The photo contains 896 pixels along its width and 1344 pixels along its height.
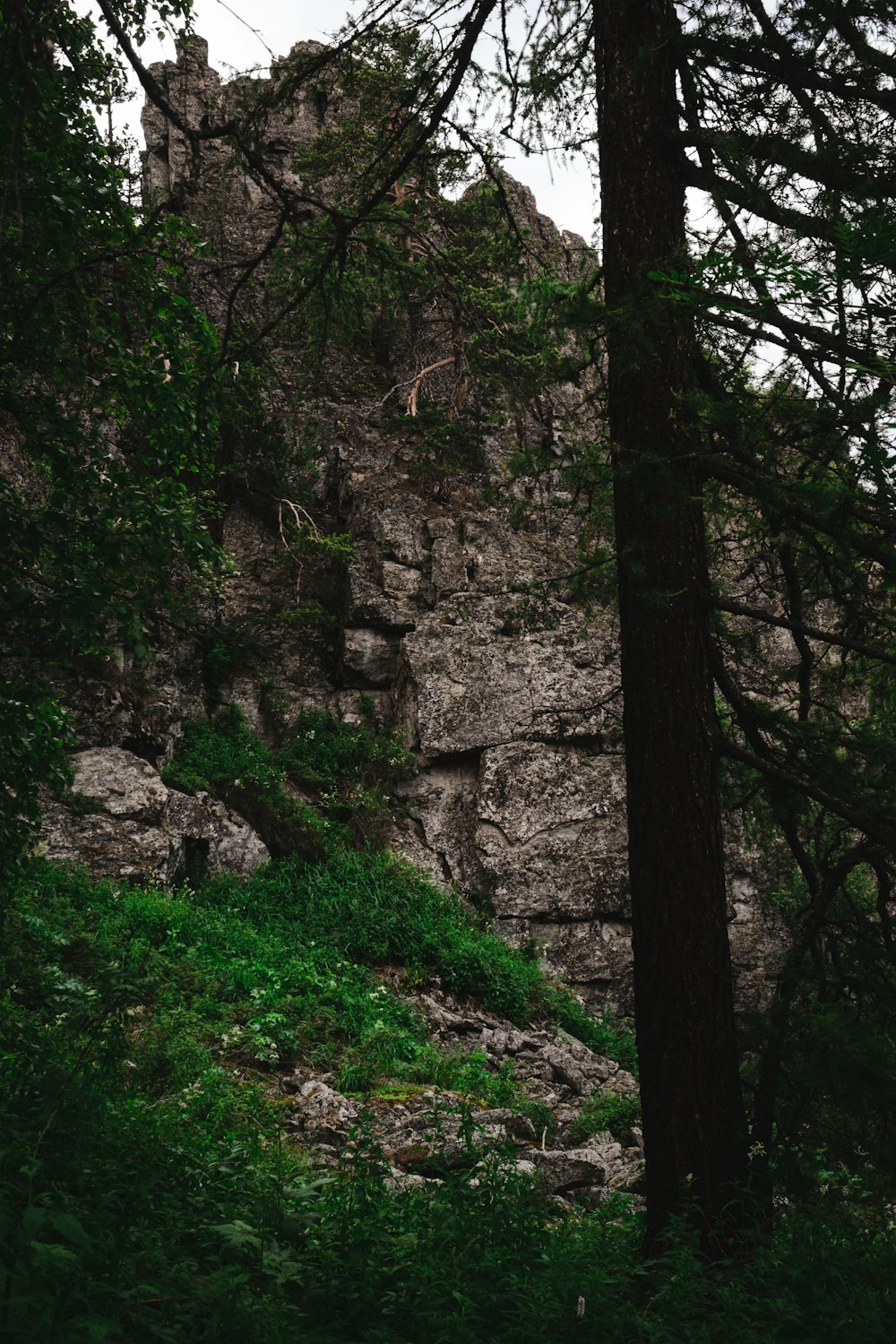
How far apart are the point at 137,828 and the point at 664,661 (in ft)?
29.1

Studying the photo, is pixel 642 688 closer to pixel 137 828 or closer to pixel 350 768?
pixel 137 828

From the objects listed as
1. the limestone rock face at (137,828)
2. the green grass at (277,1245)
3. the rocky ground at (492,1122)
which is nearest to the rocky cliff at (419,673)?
the limestone rock face at (137,828)

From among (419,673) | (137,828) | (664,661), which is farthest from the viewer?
(419,673)

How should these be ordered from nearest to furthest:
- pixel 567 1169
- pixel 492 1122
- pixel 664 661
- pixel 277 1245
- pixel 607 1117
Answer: pixel 277 1245 < pixel 664 661 < pixel 567 1169 < pixel 492 1122 < pixel 607 1117

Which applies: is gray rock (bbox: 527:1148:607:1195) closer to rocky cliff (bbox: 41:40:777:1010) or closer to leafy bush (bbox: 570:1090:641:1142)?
leafy bush (bbox: 570:1090:641:1142)

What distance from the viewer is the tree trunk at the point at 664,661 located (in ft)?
12.0

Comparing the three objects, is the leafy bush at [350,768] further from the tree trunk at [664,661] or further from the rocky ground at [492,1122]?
the tree trunk at [664,661]

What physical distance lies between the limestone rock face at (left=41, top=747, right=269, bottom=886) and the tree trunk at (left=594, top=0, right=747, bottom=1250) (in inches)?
325

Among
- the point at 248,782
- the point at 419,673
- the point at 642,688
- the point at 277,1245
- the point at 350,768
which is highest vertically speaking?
the point at 419,673

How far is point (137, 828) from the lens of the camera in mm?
11250

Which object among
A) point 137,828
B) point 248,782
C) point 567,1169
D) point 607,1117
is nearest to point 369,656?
point 248,782

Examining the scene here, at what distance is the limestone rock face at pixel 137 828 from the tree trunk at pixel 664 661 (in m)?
8.25

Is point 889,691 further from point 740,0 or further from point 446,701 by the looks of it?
point 446,701

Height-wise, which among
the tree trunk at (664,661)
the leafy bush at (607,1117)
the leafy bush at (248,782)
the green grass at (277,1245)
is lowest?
the green grass at (277,1245)
